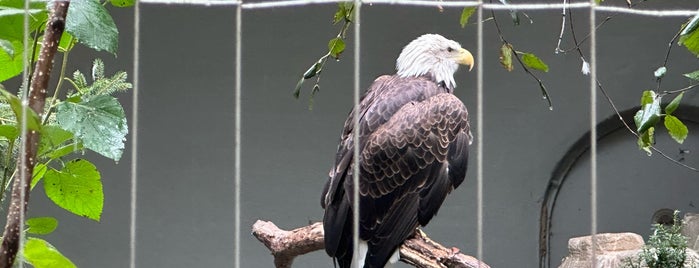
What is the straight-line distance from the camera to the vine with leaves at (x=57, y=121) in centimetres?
148

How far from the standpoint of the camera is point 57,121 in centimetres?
165

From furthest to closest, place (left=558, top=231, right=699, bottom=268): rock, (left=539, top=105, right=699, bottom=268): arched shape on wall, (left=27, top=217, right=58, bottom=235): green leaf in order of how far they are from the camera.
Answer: (left=539, top=105, right=699, bottom=268): arched shape on wall → (left=558, top=231, right=699, bottom=268): rock → (left=27, top=217, right=58, bottom=235): green leaf

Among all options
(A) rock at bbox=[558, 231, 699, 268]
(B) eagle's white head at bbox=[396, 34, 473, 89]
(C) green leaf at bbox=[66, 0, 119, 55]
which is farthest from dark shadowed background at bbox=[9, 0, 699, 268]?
(C) green leaf at bbox=[66, 0, 119, 55]

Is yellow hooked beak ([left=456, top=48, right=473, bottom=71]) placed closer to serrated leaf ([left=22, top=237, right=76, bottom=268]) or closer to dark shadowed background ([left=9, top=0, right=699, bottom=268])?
dark shadowed background ([left=9, top=0, right=699, bottom=268])

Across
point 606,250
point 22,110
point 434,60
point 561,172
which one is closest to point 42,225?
point 22,110

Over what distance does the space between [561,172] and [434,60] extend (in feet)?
5.28

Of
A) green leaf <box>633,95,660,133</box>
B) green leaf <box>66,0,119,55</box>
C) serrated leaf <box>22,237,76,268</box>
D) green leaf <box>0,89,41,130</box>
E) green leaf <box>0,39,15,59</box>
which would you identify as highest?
green leaf <box>66,0,119,55</box>

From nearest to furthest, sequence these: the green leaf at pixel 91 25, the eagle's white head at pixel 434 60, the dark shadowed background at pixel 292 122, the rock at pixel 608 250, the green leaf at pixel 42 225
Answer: the green leaf at pixel 91 25
the green leaf at pixel 42 225
the eagle's white head at pixel 434 60
the rock at pixel 608 250
the dark shadowed background at pixel 292 122

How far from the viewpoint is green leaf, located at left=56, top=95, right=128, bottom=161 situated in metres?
1.61

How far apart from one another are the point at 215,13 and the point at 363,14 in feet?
1.80

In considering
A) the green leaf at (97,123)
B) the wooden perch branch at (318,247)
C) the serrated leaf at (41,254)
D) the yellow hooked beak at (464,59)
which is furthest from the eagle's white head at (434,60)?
the serrated leaf at (41,254)

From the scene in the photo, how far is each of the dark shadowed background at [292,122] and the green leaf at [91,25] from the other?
2.41 meters

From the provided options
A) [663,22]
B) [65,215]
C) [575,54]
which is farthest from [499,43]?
[65,215]

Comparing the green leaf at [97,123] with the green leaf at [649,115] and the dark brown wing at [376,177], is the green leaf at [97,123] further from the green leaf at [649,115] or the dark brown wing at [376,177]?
the green leaf at [649,115]
